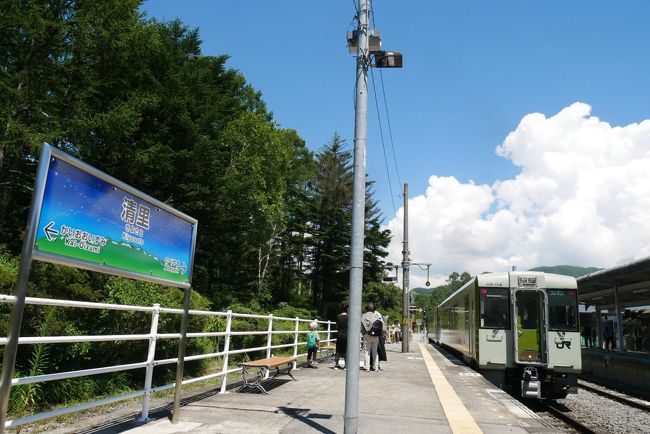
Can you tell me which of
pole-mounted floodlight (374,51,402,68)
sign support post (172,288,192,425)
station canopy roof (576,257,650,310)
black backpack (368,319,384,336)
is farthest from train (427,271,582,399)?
sign support post (172,288,192,425)

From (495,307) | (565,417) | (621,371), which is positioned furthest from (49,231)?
(621,371)

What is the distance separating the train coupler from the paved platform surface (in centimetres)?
162

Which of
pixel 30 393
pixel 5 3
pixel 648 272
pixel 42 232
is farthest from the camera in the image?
pixel 5 3

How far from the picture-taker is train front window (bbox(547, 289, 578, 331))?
12727 mm

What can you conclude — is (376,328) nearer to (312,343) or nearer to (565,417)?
(312,343)

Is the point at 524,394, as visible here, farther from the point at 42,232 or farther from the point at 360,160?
the point at 42,232

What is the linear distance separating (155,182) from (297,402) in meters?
22.7

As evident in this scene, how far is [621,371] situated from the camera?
1817 cm

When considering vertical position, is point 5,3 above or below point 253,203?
above

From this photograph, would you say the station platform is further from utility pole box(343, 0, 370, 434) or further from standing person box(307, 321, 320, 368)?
utility pole box(343, 0, 370, 434)

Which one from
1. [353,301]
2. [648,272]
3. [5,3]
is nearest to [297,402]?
[353,301]

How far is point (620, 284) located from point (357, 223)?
17017mm

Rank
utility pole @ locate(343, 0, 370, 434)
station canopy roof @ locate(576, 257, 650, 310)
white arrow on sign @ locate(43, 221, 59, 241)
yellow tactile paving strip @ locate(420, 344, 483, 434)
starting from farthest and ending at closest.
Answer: station canopy roof @ locate(576, 257, 650, 310)
yellow tactile paving strip @ locate(420, 344, 483, 434)
utility pole @ locate(343, 0, 370, 434)
white arrow on sign @ locate(43, 221, 59, 241)

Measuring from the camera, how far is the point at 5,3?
20.2 metres
